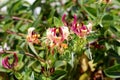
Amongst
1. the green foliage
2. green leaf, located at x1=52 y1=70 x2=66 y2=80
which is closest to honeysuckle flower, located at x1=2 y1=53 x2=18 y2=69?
the green foliage

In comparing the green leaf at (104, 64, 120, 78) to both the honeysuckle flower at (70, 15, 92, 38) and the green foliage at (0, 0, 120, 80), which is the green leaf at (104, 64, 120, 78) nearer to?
the green foliage at (0, 0, 120, 80)

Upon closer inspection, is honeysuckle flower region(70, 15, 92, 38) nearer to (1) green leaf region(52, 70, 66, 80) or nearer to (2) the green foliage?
(2) the green foliage

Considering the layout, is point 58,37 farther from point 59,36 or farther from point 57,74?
point 57,74

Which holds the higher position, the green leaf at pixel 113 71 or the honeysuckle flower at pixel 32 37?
the honeysuckle flower at pixel 32 37

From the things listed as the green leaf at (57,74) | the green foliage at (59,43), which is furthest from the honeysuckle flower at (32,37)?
the green leaf at (57,74)

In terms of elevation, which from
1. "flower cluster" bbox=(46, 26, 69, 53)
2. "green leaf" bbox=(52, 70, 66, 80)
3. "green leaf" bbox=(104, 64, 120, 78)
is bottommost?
"green leaf" bbox=(104, 64, 120, 78)

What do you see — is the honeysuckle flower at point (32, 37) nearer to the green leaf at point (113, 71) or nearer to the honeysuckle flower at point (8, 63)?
the honeysuckle flower at point (8, 63)

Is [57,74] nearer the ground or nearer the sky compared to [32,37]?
nearer the ground

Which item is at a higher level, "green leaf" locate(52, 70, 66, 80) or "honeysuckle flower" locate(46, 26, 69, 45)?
"honeysuckle flower" locate(46, 26, 69, 45)

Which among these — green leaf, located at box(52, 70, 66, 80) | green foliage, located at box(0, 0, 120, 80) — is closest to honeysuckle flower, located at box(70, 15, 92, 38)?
green foliage, located at box(0, 0, 120, 80)

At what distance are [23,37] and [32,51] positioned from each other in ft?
0.77

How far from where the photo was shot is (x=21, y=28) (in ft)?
4.11

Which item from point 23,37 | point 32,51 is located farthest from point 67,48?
point 23,37

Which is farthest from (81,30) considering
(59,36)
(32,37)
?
(32,37)
